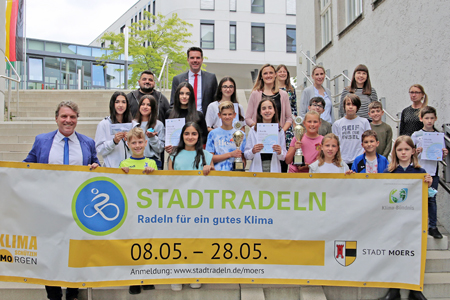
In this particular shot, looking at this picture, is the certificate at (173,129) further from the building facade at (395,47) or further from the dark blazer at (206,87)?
the building facade at (395,47)

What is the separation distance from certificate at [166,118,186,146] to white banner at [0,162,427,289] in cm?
96

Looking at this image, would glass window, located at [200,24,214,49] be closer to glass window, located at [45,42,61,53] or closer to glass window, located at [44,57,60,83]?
glass window, located at [44,57,60,83]

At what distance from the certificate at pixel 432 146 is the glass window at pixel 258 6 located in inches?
1300

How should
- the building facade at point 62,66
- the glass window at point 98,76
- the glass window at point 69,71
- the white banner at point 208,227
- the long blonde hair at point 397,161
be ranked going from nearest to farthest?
the white banner at point 208,227 < the long blonde hair at point 397,161 < the building facade at point 62,66 < the glass window at point 69,71 < the glass window at point 98,76

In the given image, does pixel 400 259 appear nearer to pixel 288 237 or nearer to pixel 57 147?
pixel 288 237

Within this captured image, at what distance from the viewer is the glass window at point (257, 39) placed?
36.0 m

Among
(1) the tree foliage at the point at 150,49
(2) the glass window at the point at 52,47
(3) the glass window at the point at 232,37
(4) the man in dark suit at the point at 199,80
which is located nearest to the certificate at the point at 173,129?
(4) the man in dark suit at the point at 199,80

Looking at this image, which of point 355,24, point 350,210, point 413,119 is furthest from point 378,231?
point 355,24

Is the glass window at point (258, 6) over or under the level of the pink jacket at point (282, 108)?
→ over

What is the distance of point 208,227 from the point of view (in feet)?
13.8

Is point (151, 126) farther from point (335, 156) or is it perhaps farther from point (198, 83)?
point (335, 156)

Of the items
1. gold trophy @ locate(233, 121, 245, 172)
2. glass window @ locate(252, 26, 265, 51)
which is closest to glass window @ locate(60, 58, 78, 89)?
glass window @ locate(252, 26, 265, 51)

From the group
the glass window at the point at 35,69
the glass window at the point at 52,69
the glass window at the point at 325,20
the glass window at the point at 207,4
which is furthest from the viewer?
the glass window at the point at 52,69

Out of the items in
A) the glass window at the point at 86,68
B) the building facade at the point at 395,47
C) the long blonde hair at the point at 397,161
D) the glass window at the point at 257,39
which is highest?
the glass window at the point at 257,39
